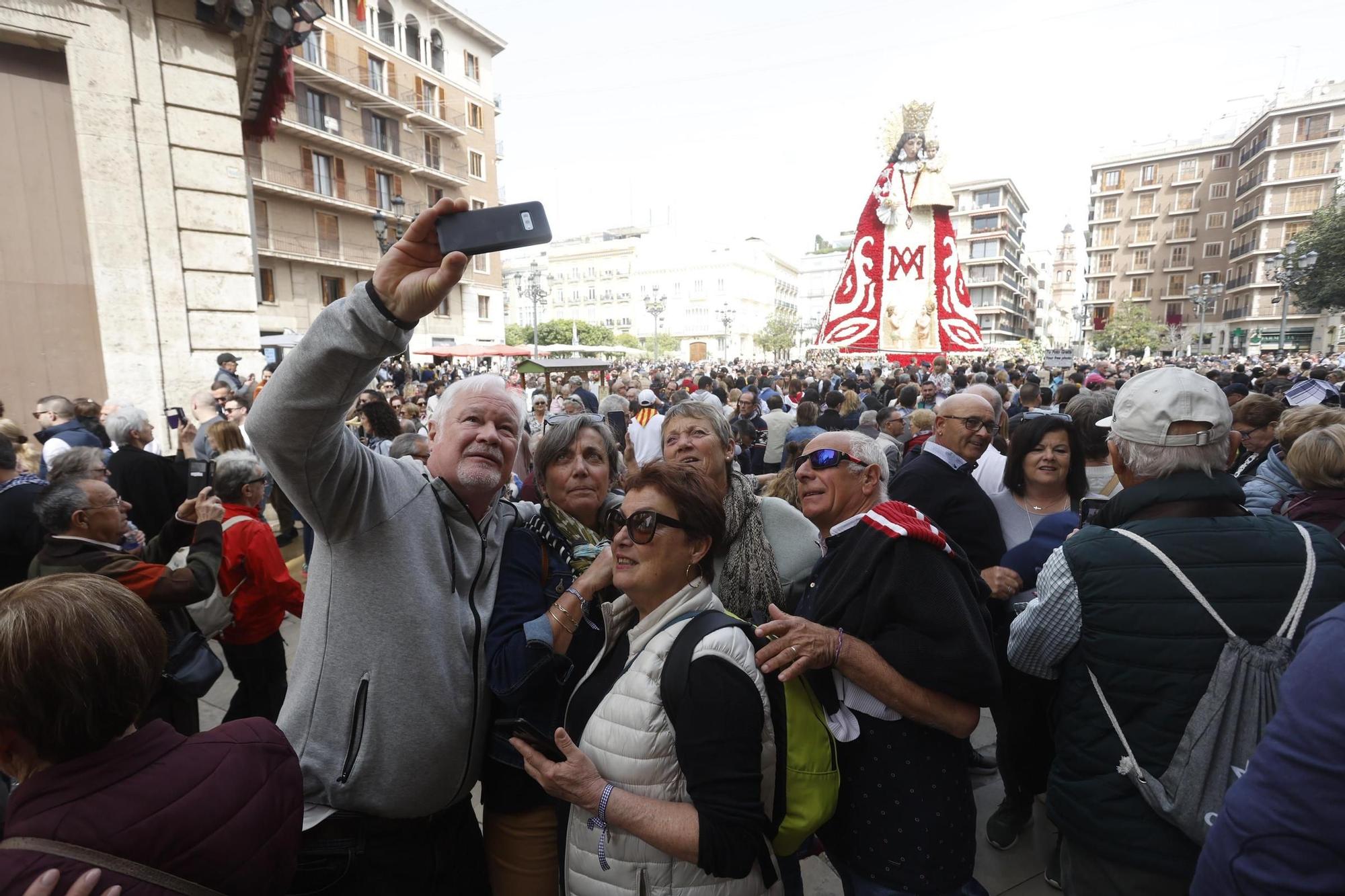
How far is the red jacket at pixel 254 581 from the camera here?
3238 millimetres

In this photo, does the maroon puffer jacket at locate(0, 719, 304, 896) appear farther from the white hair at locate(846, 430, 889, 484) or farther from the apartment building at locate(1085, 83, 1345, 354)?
the apartment building at locate(1085, 83, 1345, 354)

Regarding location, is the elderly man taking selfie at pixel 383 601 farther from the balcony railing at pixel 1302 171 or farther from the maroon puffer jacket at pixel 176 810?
the balcony railing at pixel 1302 171

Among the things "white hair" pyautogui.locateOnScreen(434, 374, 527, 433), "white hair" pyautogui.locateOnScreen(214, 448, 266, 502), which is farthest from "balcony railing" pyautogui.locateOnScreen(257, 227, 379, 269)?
"white hair" pyautogui.locateOnScreen(434, 374, 527, 433)

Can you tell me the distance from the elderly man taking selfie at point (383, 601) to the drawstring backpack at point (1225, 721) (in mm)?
1752

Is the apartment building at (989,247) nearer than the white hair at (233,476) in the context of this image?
No

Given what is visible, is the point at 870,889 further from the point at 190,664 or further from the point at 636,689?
the point at 190,664

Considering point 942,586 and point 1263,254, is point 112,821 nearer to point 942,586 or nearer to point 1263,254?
point 942,586

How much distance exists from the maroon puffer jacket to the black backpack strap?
0.80 meters

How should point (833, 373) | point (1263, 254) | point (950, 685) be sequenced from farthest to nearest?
point (1263, 254)
point (833, 373)
point (950, 685)

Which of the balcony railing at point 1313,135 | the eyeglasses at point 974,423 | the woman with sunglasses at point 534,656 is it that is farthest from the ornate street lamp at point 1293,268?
the woman with sunglasses at point 534,656

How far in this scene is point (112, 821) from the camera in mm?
1027

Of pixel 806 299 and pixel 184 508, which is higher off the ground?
pixel 806 299

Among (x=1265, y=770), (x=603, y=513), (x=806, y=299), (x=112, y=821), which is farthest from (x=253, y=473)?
(x=806, y=299)

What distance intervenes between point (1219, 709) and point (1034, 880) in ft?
6.55
